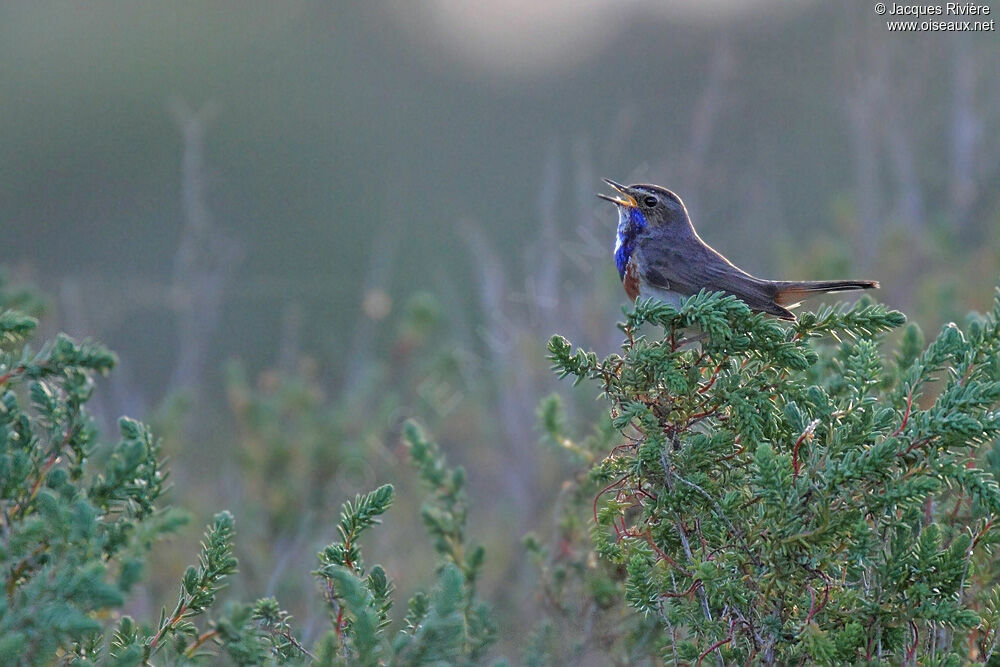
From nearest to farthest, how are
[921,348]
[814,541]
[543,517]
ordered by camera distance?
[814,541], [921,348], [543,517]

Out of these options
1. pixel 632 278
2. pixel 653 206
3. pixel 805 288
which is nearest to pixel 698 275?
pixel 632 278

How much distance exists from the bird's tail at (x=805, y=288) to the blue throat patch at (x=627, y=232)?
905 mm

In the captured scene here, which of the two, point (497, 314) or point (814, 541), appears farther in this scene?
point (497, 314)

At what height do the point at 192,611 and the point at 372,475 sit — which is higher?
the point at 372,475

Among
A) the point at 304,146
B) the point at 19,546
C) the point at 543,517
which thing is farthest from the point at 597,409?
the point at 304,146

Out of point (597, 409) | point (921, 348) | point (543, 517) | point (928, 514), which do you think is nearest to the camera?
point (928, 514)

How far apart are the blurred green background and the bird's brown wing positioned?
4.24 feet

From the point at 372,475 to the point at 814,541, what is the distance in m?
4.64

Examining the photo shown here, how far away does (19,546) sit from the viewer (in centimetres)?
239

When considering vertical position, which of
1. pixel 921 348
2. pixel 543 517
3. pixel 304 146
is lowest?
pixel 921 348

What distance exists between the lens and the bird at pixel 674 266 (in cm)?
468

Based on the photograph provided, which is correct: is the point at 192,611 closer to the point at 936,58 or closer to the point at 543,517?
the point at 543,517

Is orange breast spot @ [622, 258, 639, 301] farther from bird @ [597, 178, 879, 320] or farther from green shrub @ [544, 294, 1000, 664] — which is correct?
green shrub @ [544, 294, 1000, 664]

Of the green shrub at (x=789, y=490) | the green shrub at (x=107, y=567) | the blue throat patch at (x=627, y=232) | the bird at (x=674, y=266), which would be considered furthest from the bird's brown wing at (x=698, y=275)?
the green shrub at (x=107, y=567)
